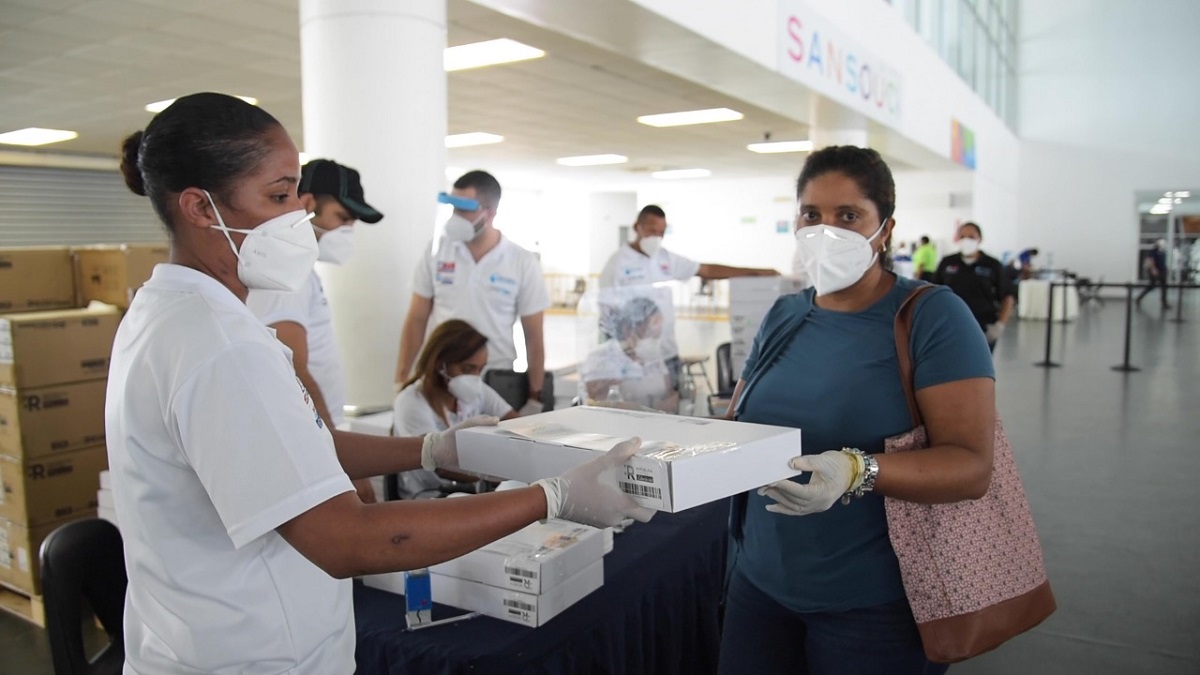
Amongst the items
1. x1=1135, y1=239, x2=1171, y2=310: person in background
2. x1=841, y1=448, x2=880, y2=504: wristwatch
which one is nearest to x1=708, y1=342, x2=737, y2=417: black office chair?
x1=841, y1=448, x2=880, y2=504: wristwatch

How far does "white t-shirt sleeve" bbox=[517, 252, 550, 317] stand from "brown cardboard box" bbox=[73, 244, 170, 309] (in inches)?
60.5

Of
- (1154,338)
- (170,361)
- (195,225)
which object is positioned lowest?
(1154,338)

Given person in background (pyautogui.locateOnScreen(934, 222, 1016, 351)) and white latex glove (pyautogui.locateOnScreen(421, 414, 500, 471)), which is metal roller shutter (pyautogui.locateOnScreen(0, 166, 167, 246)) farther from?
white latex glove (pyautogui.locateOnScreen(421, 414, 500, 471))

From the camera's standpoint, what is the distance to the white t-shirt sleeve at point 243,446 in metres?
0.85

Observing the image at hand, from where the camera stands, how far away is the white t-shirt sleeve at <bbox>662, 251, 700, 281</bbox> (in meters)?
4.73

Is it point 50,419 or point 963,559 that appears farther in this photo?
point 50,419

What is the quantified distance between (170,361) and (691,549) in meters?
1.61

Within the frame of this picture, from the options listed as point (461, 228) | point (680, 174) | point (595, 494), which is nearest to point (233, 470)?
point (595, 494)

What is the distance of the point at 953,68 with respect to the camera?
1259cm

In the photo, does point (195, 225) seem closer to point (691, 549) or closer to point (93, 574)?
point (93, 574)

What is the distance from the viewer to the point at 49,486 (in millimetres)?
3127

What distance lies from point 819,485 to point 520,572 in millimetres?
663

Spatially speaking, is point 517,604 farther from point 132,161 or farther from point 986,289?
point 986,289

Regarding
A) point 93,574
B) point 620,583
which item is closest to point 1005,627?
point 620,583
